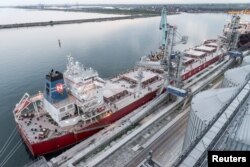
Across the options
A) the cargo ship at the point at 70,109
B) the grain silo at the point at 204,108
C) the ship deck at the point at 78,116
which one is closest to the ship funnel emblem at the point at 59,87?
the cargo ship at the point at 70,109

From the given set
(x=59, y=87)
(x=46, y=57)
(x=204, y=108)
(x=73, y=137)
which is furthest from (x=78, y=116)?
(x=46, y=57)

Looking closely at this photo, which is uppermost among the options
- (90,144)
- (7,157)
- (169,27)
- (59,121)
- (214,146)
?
(169,27)

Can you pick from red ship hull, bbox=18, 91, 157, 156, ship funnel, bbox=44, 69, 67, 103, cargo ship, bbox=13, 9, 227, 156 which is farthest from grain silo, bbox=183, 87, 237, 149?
ship funnel, bbox=44, 69, 67, 103

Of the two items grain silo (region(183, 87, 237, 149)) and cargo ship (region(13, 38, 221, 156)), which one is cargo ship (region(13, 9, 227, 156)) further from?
grain silo (region(183, 87, 237, 149))

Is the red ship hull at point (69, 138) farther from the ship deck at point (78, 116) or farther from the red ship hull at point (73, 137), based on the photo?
the ship deck at point (78, 116)

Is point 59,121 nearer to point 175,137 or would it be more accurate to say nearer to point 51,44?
point 175,137

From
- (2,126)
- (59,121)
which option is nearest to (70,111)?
(59,121)

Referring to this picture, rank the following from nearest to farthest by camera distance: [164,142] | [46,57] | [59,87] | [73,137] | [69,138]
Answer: [164,142] < [69,138] < [73,137] < [59,87] < [46,57]

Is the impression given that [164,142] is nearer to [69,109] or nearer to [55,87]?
[69,109]
